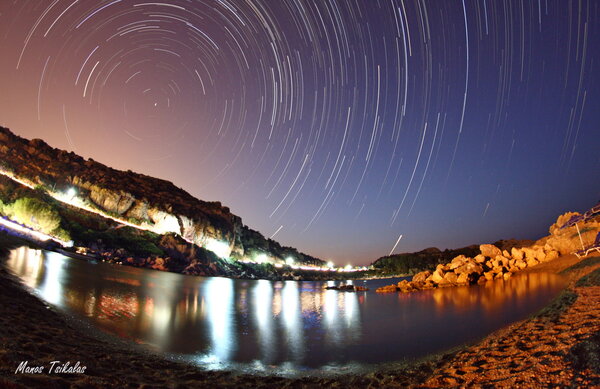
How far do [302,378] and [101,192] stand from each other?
10926cm

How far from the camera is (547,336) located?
33.7 ft

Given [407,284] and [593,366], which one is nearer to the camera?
[593,366]

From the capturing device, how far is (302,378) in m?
10.6

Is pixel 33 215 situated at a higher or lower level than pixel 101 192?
lower

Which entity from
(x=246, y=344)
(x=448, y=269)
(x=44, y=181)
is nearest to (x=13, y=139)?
(x=44, y=181)

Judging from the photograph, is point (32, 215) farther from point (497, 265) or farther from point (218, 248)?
point (497, 265)

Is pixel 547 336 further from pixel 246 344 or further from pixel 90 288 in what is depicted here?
pixel 90 288

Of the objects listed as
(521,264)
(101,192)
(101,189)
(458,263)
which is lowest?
(521,264)

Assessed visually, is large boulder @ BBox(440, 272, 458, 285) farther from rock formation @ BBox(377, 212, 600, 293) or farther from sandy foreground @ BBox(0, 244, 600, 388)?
sandy foreground @ BBox(0, 244, 600, 388)

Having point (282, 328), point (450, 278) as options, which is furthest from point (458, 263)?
point (282, 328)

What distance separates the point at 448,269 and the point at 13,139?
462 ft

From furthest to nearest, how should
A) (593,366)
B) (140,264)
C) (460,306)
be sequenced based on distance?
(140,264), (460,306), (593,366)

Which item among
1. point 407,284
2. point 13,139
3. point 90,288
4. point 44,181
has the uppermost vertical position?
point 13,139

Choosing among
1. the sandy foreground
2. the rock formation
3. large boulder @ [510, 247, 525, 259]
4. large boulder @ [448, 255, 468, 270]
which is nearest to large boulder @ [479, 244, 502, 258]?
the rock formation
